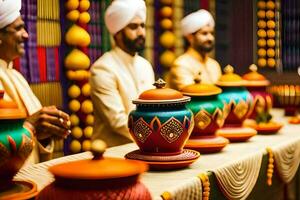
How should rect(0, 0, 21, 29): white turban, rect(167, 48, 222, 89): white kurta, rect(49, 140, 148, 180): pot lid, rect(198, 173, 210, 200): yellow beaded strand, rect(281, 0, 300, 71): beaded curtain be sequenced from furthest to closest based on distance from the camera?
rect(281, 0, 300, 71): beaded curtain → rect(167, 48, 222, 89): white kurta → rect(0, 0, 21, 29): white turban → rect(198, 173, 210, 200): yellow beaded strand → rect(49, 140, 148, 180): pot lid

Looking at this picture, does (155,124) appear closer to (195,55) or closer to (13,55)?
(13,55)

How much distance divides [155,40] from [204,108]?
313 cm

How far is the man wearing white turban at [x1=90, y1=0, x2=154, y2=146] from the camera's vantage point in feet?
11.7

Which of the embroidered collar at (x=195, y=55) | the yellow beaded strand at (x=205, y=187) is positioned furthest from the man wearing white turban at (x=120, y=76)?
the yellow beaded strand at (x=205, y=187)

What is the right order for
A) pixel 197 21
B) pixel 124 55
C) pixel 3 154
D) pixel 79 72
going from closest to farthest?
pixel 3 154 → pixel 124 55 → pixel 79 72 → pixel 197 21

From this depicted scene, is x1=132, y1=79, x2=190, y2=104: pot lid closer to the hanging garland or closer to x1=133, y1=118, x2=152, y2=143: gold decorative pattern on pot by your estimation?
x1=133, y1=118, x2=152, y2=143: gold decorative pattern on pot

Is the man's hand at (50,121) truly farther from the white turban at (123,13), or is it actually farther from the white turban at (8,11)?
the white turban at (123,13)

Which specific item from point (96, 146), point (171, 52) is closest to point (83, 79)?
point (171, 52)

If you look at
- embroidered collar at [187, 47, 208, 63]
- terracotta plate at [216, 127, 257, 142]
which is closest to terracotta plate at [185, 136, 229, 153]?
terracotta plate at [216, 127, 257, 142]

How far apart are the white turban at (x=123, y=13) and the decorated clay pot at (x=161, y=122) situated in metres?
1.77

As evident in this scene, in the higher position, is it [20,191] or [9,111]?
[9,111]

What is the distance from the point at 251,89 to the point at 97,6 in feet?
6.11

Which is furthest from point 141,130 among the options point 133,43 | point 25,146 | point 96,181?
point 133,43

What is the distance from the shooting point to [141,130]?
2.09 m
